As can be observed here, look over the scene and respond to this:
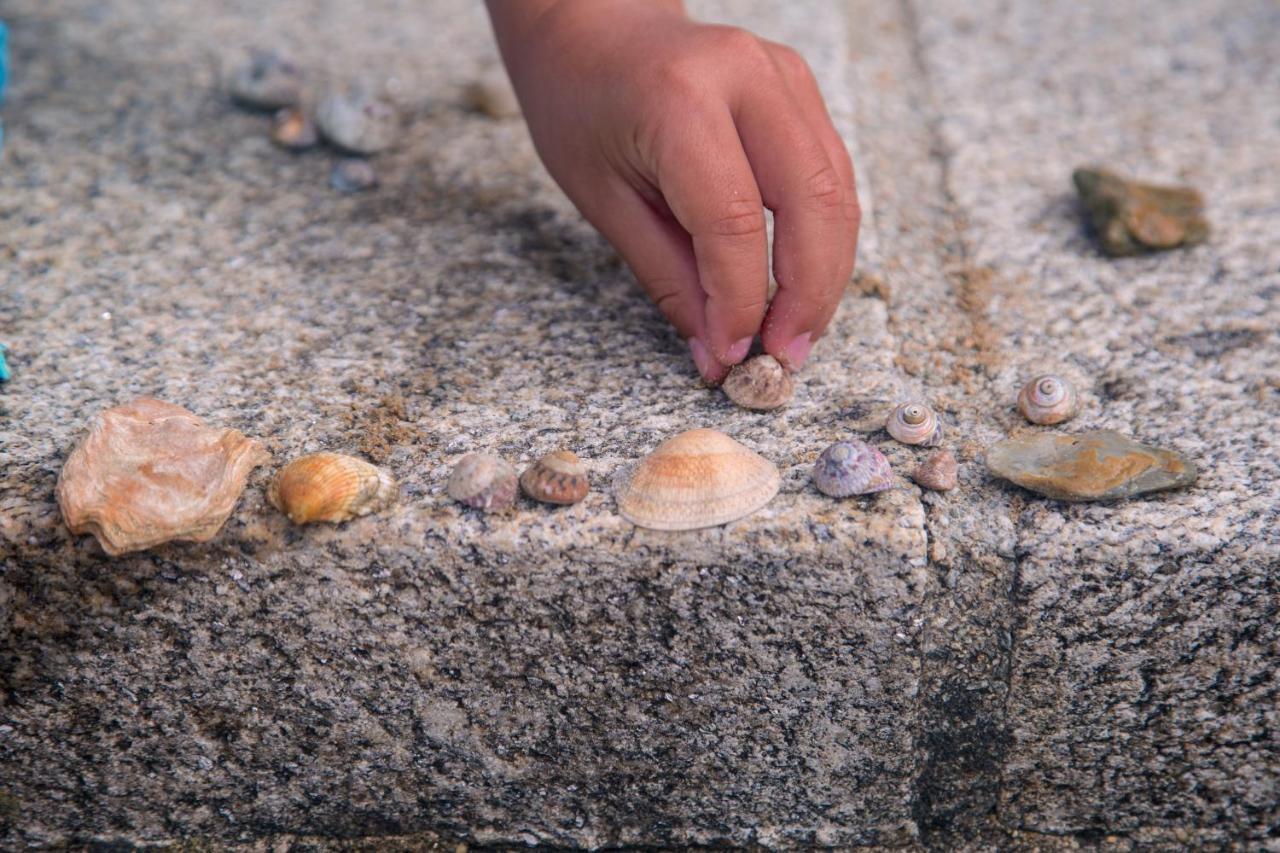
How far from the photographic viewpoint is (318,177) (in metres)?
2.17

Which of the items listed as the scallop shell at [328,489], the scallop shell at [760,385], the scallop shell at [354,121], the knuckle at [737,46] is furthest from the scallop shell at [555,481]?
the scallop shell at [354,121]

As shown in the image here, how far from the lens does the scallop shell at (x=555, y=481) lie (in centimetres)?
137

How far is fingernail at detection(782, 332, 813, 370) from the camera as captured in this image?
1.61m

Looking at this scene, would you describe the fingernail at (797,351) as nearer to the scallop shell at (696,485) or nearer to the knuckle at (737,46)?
the scallop shell at (696,485)

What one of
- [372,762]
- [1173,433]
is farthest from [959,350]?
[372,762]

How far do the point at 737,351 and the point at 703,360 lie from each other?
6 cm

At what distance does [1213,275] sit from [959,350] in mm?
524

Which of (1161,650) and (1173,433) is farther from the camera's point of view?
(1173,433)

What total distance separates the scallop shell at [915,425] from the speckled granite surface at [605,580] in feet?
0.09

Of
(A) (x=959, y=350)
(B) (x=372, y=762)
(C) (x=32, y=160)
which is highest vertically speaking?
(C) (x=32, y=160)

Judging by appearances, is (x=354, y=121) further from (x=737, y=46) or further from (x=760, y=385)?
(x=760, y=385)

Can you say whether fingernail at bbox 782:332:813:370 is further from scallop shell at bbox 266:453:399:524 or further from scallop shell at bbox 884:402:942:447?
scallop shell at bbox 266:453:399:524

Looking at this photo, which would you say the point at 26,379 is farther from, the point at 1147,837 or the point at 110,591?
the point at 1147,837

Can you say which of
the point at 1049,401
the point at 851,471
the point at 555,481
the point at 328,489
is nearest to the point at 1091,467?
the point at 1049,401
